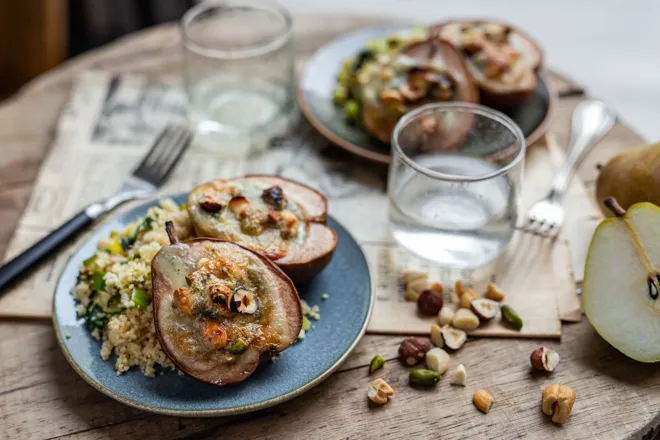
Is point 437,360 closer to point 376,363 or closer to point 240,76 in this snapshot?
point 376,363

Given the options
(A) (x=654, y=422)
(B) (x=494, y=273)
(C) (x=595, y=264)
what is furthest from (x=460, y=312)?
(A) (x=654, y=422)

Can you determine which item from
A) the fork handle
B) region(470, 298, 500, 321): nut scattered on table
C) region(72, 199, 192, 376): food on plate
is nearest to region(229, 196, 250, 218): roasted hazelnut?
region(72, 199, 192, 376): food on plate

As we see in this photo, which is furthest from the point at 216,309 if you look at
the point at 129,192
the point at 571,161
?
the point at 571,161

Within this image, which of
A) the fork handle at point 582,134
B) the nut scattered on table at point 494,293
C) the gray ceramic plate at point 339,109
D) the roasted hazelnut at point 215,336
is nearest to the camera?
the roasted hazelnut at point 215,336

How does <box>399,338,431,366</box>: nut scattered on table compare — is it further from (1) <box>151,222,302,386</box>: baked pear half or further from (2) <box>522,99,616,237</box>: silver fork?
(2) <box>522,99,616,237</box>: silver fork

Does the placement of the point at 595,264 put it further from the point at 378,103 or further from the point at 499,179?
the point at 378,103

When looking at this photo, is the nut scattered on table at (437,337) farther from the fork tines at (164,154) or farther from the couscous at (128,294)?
the fork tines at (164,154)

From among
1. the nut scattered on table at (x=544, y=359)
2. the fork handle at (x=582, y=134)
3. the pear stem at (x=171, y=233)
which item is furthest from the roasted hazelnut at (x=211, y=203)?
the fork handle at (x=582, y=134)
